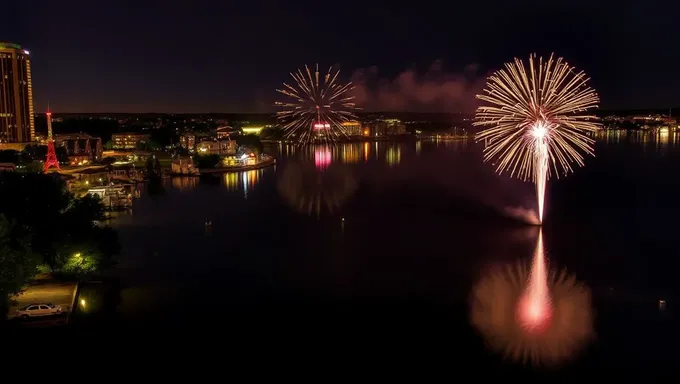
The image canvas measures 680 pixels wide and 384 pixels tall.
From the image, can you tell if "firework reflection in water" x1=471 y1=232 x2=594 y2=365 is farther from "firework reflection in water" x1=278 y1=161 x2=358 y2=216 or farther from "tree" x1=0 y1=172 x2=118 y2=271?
"firework reflection in water" x1=278 y1=161 x2=358 y2=216

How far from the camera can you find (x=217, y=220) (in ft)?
32.4

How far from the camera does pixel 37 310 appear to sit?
4469 mm

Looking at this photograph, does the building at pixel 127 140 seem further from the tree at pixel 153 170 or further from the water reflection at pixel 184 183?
the water reflection at pixel 184 183

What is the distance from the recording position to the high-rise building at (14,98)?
2183 cm

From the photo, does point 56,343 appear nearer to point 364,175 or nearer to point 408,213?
point 408,213

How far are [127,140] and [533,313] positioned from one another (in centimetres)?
2270

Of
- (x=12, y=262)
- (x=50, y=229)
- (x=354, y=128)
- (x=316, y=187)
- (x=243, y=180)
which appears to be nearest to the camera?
(x=12, y=262)

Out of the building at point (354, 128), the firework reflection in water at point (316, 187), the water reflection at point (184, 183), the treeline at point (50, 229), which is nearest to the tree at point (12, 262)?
the treeline at point (50, 229)

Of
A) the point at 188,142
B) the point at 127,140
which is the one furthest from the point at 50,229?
the point at 127,140

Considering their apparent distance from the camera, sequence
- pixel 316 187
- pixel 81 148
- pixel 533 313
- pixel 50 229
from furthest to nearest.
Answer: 1. pixel 81 148
2. pixel 316 187
3. pixel 533 313
4. pixel 50 229

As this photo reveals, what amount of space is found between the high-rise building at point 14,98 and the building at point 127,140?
3.57m

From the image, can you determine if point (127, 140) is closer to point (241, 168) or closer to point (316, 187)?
point (241, 168)

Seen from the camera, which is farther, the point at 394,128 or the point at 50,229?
the point at 394,128

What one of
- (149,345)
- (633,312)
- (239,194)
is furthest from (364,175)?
(149,345)
